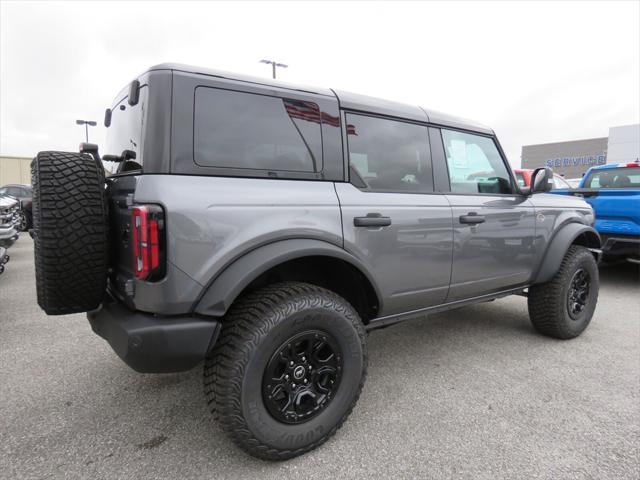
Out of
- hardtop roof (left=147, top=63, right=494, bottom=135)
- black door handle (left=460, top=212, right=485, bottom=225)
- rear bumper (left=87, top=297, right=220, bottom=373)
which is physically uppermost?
hardtop roof (left=147, top=63, right=494, bottom=135)

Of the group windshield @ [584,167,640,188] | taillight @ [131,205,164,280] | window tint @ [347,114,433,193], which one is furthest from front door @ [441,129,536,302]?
windshield @ [584,167,640,188]

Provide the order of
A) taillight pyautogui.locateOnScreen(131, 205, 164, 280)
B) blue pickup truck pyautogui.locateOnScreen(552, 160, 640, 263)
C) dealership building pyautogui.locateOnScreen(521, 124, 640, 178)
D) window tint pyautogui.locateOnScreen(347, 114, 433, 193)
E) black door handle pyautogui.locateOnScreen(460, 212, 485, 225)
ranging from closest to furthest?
taillight pyautogui.locateOnScreen(131, 205, 164, 280) < window tint pyautogui.locateOnScreen(347, 114, 433, 193) < black door handle pyautogui.locateOnScreen(460, 212, 485, 225) < blue pickup truck pyautogui.locateOnScreen(552, 160, 640, 263) < dealership building pyautogui.locateOnScreen(521, 124, 640, 178)

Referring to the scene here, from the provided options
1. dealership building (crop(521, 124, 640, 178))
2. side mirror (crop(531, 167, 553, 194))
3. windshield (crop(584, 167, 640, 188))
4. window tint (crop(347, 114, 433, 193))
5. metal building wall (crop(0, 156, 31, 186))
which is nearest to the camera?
window tint (crop(347, 114, 433, 193))

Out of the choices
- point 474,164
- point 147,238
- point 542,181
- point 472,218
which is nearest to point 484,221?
point 472,218

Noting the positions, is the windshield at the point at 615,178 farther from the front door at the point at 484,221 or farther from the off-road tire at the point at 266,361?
the off-road tire at the point at 266,361

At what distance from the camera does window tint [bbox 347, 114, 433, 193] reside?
2391 mm

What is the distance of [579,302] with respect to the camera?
3668 mm

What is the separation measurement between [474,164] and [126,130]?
2501 millimetres

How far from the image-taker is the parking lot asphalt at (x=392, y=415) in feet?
6.29

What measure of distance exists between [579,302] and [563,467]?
222 cm

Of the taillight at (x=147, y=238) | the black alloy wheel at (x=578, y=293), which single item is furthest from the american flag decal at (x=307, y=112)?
the black alloy wheel at (x=578, y=293)

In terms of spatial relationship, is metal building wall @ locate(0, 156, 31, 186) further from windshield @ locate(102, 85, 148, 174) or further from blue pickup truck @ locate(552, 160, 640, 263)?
blue pickup truck @ locate(552, 160, 640, 263)

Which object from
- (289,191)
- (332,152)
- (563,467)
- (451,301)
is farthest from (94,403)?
(563,467)

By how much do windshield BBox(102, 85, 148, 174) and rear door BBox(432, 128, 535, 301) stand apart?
1.92 metres
